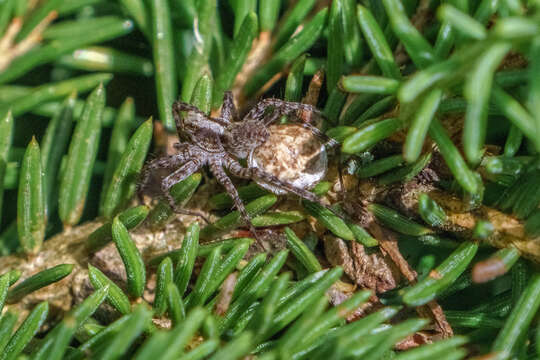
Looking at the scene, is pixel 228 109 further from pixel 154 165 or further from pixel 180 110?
pixel 154 165

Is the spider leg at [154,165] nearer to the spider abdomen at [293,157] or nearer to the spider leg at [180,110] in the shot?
the spider leg at [180,110]

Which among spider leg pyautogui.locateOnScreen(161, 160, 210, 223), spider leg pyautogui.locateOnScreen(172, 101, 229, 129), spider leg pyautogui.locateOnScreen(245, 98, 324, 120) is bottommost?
spider leg pyautogui.locateOnScreen(161, 160, 210, 223)

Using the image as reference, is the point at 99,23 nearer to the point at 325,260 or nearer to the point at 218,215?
the point at 218,215

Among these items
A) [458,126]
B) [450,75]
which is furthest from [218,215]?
[450,75]

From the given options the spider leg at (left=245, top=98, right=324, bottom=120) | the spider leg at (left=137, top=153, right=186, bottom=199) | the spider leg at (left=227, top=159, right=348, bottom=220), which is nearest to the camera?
the spider leg at (left=227, top=159, right=348, bottom=220)

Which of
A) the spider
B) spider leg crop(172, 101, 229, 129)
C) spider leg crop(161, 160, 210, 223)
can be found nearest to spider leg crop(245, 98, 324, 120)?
the spider

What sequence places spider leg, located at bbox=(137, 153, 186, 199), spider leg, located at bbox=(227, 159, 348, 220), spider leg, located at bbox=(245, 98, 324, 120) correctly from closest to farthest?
spider leg, located at bbox=(227, 159, 348, 220), spider leg, located at bbox=(245, 98, 324, 120), spider leg, located at bbox=(137, 153, 186, 199)

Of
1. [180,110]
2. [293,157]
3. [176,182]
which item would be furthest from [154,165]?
[293,157]

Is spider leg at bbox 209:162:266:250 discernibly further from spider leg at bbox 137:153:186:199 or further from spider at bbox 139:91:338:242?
spider leg at bbox 137:153:186:199

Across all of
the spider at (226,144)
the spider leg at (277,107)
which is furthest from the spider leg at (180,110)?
the spider leg at (277,107)
